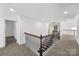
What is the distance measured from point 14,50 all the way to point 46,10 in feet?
3.66

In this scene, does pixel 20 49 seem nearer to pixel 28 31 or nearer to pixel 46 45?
pixel 28 31

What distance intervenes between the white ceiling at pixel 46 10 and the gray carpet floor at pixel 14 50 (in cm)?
68

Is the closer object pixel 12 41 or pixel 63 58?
pixel 63 58

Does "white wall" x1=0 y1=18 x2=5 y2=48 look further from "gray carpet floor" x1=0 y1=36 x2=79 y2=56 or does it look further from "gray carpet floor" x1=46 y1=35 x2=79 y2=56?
"gray carpet floor" x1=46 y1=35 x2=79 y2=56

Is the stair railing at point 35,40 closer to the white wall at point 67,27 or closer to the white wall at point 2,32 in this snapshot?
the white wall at point 67,27

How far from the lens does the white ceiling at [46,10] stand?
5.77ft

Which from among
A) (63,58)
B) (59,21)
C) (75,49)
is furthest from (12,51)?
(75,49)

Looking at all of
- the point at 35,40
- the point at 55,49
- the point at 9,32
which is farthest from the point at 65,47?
the point at 9,32

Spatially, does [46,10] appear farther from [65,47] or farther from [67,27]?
[65,47]

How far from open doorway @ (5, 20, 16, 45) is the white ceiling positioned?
11.5 inches

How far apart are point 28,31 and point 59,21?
28.4 inches

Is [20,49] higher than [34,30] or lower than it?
lower

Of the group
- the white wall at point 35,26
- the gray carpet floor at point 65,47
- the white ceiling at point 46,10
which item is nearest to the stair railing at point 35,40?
the white wall at point 35,26

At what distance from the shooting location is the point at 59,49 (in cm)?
186
